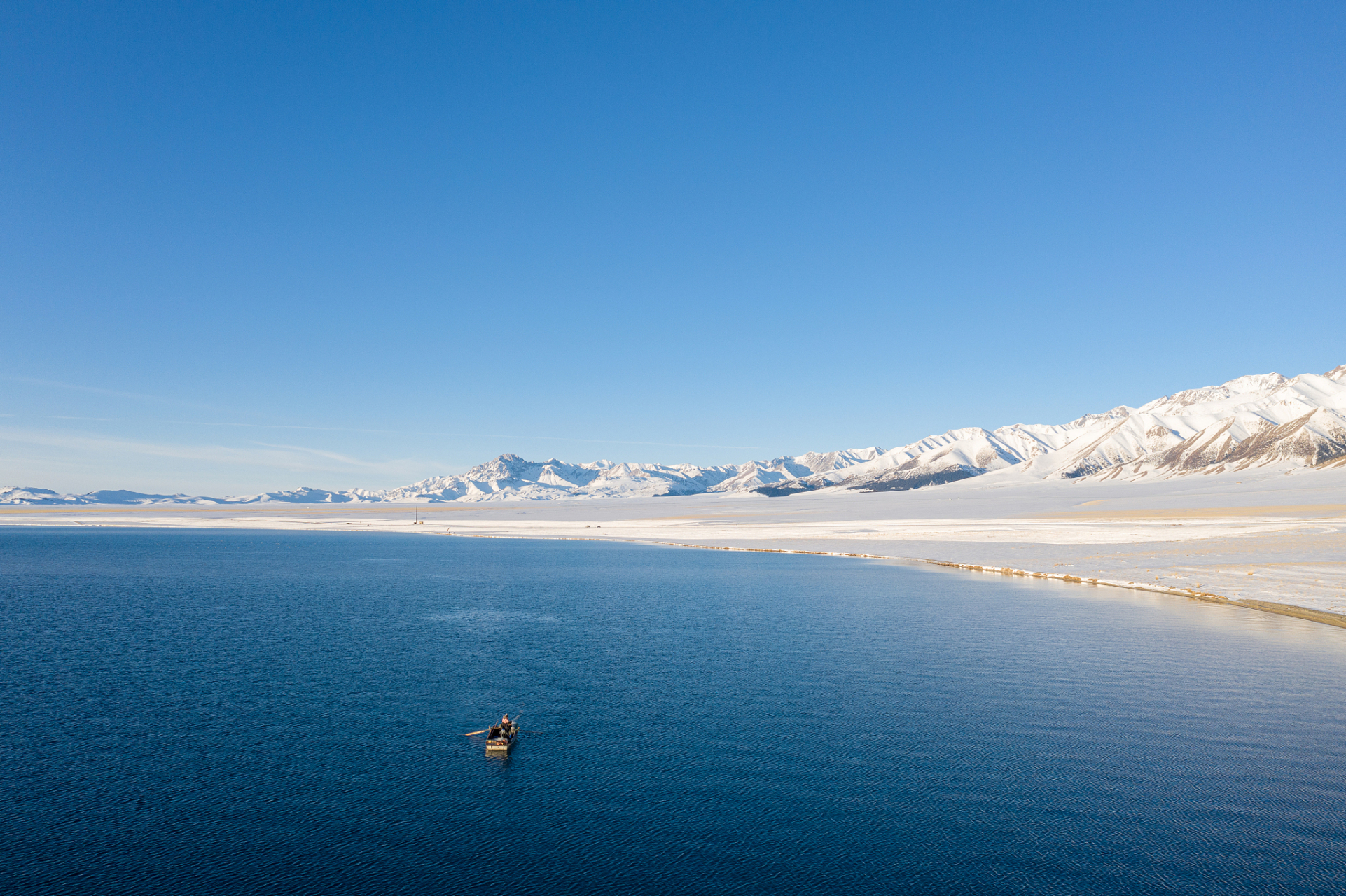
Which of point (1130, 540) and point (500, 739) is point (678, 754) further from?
point (1130, 540)

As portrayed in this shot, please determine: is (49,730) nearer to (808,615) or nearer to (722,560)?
(808,615)

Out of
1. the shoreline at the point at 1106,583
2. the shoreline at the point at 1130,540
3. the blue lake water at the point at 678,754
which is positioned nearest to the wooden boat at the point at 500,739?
the blue lake water at the point at 678,754

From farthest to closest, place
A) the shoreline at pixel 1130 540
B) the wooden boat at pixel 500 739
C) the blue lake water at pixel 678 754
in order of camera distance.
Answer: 1. the shoreline at pixel 1130 540
2. the wooden boat at pixel 500 739
3. the blue lake water at pixel 678 754

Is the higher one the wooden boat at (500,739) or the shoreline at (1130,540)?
the shoreline at (1130,540)

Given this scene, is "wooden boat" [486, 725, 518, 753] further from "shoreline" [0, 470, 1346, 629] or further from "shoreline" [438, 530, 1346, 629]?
"shoreline" [438, 530, 1346, 629]

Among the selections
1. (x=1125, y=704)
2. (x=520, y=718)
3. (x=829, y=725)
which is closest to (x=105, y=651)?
(x=520, y=718)

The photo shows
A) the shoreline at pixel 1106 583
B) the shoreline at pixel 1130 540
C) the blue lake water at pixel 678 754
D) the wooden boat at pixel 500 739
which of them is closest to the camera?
the blue lake water at pixel 678 754

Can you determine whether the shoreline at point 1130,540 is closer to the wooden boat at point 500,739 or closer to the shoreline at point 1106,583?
the shoreline at point 1106,583
